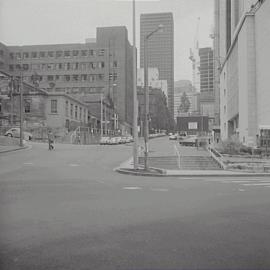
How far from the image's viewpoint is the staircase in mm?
28400

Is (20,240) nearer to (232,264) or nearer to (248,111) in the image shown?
(232,264)

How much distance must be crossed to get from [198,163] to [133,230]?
22.6 m

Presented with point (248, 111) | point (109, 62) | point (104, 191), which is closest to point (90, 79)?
point (109, 62)

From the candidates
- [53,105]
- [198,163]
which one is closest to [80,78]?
[53,105]

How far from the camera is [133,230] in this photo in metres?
8.24

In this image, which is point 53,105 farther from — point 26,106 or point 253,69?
point 253,69

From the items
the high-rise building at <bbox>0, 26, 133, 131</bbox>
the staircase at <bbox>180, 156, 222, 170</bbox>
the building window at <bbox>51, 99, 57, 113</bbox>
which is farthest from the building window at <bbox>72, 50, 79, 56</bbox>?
the staircase at <bbox>180, 156, 222, 170</bbox>

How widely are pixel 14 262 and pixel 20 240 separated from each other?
127 centimetres

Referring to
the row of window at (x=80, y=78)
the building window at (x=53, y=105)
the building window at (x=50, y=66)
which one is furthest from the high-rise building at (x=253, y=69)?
the building window at (x=50, y=66)

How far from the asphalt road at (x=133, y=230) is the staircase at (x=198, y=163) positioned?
14.2 meters

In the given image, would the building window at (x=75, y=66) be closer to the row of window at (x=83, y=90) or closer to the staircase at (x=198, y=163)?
the row of window at (x=83, y=90)

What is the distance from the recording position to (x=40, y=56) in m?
99.8

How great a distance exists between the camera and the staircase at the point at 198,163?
28400 millimetres

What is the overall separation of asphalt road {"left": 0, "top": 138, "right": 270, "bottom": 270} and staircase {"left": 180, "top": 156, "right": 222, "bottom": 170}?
14.2 metres
